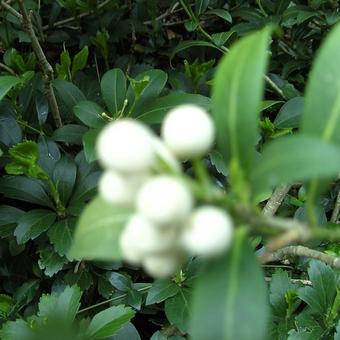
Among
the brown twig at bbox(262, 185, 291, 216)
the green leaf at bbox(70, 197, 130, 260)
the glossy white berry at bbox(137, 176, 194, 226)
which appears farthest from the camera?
the brown twig at bbox(262, 185, 291, 216)

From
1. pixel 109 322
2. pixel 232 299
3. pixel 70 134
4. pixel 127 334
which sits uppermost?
pixel 232 299

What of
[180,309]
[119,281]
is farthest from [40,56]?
[180,309]

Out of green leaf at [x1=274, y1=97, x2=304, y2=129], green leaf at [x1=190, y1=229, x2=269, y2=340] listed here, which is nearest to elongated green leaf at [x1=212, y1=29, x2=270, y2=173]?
green leaf at [x1=190, y1=229, x2=269, y2=340]

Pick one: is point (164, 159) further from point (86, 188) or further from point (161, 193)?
point (86, 188)

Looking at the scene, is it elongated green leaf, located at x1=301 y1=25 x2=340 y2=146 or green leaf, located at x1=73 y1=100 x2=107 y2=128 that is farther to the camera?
green leaf, located at x1=73 y1=100 x2=107 y2=128

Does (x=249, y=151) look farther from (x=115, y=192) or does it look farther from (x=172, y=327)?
(x=172, y=327)

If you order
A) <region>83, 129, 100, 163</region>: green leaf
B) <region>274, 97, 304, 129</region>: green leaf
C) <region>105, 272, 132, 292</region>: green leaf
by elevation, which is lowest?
<region>105, 272, 132, 292</region>: green leaf

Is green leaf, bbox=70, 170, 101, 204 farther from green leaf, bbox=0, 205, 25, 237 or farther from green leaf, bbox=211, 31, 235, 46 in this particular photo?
green leaf, bbox=211, 31, 235, 46
